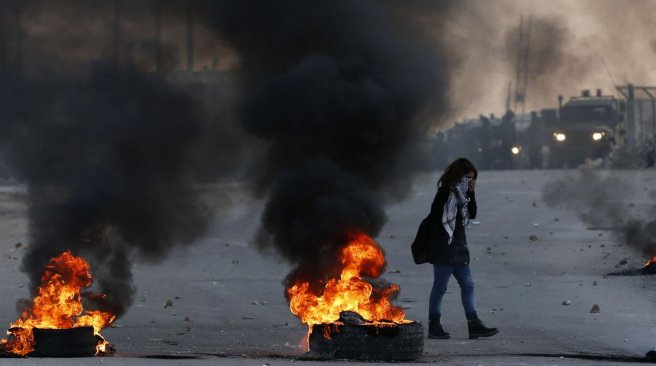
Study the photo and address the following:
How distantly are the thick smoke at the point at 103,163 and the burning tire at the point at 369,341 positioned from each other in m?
2.22

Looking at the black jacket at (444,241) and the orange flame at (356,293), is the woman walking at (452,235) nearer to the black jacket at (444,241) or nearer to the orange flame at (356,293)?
the black jacket at (444,241)

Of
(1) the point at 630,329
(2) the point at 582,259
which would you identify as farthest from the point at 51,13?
(2) the point at 582,259

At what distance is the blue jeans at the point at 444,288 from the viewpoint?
472 inches

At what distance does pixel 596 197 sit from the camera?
37.1 m

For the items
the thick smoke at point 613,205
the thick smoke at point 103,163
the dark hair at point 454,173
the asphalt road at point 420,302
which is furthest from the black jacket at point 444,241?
the thick smoke at point 613,205

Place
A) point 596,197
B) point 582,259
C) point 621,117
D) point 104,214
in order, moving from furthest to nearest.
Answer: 1. point 621,117
2. point 596,197
3. point 582,259
4. point 104,214

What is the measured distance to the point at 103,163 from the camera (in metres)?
11.7

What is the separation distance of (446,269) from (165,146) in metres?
2.50

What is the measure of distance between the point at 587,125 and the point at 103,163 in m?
53.0

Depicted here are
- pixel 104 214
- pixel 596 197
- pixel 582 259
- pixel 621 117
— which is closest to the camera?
pixel 104 214

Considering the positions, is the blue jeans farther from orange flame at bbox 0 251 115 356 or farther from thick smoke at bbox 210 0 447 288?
orange flame at bbox 0 251 115 356

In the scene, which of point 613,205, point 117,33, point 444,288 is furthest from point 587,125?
point 444,288

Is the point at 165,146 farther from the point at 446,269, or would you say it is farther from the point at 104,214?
the point at 446,269

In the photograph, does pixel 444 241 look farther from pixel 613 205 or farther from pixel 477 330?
pixel 613 205
